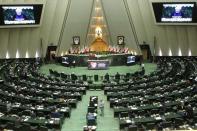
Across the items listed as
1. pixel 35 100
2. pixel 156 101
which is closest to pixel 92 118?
pixel 156 101

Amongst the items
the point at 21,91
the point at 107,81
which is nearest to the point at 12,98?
the point at 21,91

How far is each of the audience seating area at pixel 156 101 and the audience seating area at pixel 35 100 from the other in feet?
11.2

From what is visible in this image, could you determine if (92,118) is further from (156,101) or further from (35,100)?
(35,100)

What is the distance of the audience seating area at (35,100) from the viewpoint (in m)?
23.0

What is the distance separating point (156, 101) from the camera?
2789cm

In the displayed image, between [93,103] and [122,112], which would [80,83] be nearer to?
[93,103]

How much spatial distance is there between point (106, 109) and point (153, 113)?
19.6 ft

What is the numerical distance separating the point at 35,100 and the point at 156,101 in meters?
8.64

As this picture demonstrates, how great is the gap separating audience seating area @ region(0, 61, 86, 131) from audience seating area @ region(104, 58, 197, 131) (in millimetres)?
3419

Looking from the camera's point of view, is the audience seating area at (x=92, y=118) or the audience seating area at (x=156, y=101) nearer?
the audience seating area at (x=156, y=101)

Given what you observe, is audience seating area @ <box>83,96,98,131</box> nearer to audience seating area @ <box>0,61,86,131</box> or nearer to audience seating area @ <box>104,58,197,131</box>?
audience seating area @ <box>104,58,197,131</box>

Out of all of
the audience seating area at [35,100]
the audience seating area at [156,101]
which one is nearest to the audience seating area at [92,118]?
the audience seating area at [156,101]

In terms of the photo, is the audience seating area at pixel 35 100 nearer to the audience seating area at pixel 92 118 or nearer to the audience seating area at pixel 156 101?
the audience seating area at pixel 92 118

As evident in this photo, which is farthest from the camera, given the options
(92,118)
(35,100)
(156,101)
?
(35,100)
